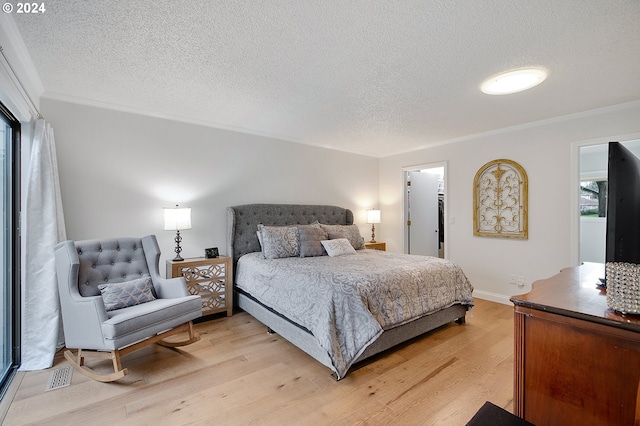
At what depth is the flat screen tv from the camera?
1.17 metres

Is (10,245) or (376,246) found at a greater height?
(10,245)

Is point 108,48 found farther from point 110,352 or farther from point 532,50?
point 532,50

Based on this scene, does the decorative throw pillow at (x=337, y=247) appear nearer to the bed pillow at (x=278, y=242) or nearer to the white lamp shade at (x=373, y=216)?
the bed pillow at (x=278, y=242)

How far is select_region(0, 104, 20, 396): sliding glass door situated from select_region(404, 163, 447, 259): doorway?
513cm

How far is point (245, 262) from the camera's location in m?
3.56

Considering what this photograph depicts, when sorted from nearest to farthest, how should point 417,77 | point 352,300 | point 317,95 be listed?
point 352,300, point 417,77, point 317,95

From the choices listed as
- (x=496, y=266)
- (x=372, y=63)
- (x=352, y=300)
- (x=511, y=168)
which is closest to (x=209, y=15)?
(x=372, y=63)

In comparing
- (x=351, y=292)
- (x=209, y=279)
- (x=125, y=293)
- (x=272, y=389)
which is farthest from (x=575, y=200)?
(x=125, y=293)

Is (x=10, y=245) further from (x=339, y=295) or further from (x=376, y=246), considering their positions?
(x=376, y=246)

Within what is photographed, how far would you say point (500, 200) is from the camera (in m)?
4.03

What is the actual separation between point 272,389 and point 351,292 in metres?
0.92

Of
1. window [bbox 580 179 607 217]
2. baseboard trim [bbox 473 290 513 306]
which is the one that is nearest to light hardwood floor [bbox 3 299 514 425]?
baseboard trim [bbox 473 290 513 306]

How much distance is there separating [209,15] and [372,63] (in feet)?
3.97

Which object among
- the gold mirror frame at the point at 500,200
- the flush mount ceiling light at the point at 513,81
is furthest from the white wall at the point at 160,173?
the flush mount ceiling light at the point at 513,81
